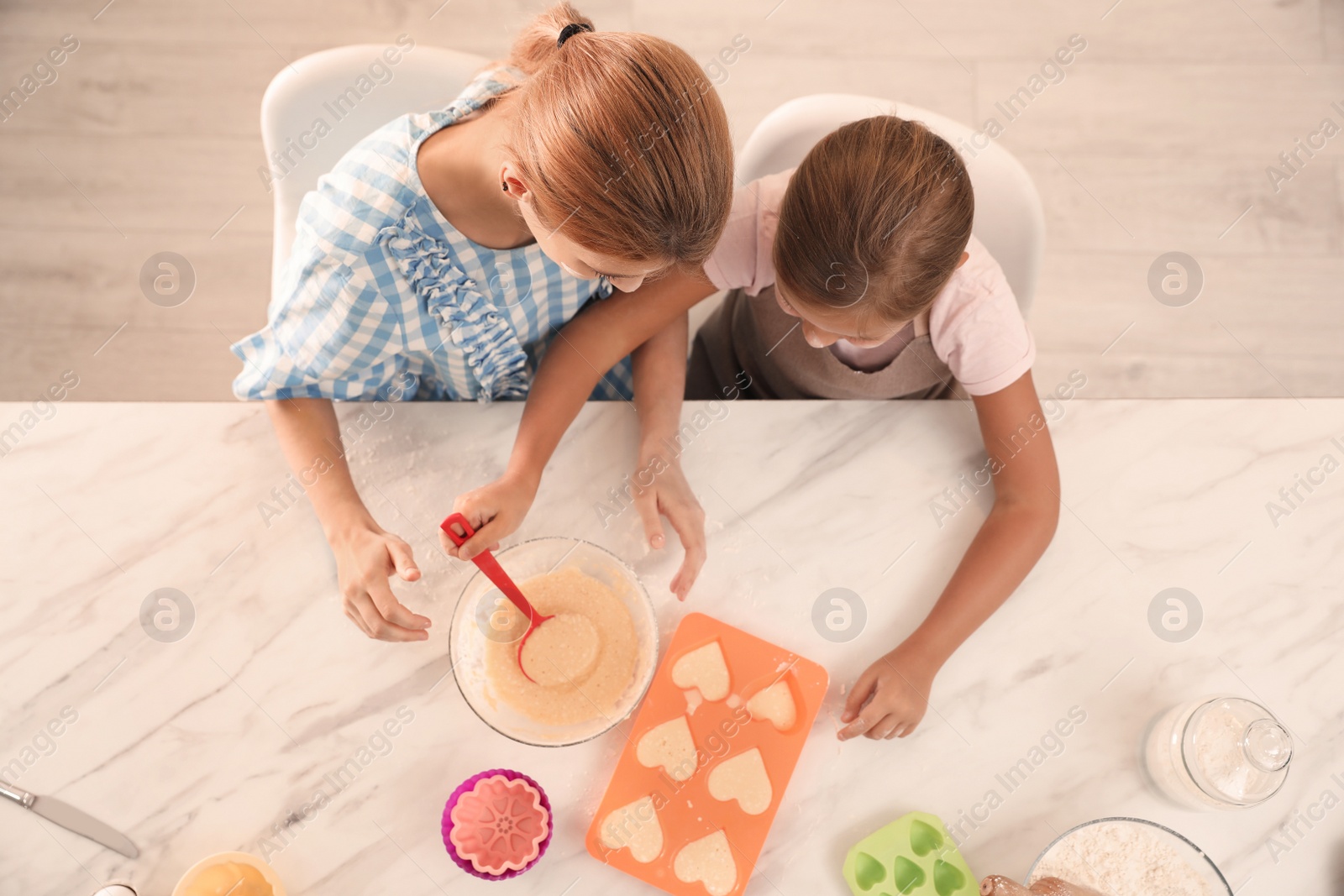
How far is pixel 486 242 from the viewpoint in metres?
0.92

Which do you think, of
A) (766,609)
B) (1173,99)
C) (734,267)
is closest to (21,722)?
(766,609)

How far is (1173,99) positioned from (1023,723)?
157cm

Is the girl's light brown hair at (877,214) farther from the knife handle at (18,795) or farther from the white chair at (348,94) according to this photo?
the knife handle at (18,795)

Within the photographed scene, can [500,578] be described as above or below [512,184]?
below

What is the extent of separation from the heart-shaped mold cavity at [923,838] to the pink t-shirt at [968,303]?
503 mm

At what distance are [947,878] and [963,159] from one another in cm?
82

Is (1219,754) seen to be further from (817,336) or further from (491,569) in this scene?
(491,569)

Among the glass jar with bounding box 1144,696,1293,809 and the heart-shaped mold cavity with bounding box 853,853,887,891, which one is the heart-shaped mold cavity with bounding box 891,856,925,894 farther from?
the glass jar with bounding box 1144,696,1293,809

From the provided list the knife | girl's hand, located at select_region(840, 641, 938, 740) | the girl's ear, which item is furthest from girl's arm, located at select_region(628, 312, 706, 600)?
the knife

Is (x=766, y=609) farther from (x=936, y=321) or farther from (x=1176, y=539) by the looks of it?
(x=1176, y=539)

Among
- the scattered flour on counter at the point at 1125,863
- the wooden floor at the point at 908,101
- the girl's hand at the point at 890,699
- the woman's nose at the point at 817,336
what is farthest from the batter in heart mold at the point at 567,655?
the wooden floor at the point at 908,101

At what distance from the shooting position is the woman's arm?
895 mm

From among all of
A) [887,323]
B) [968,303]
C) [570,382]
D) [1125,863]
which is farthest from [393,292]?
[1125,863]

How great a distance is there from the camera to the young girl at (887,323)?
2.77 feet
